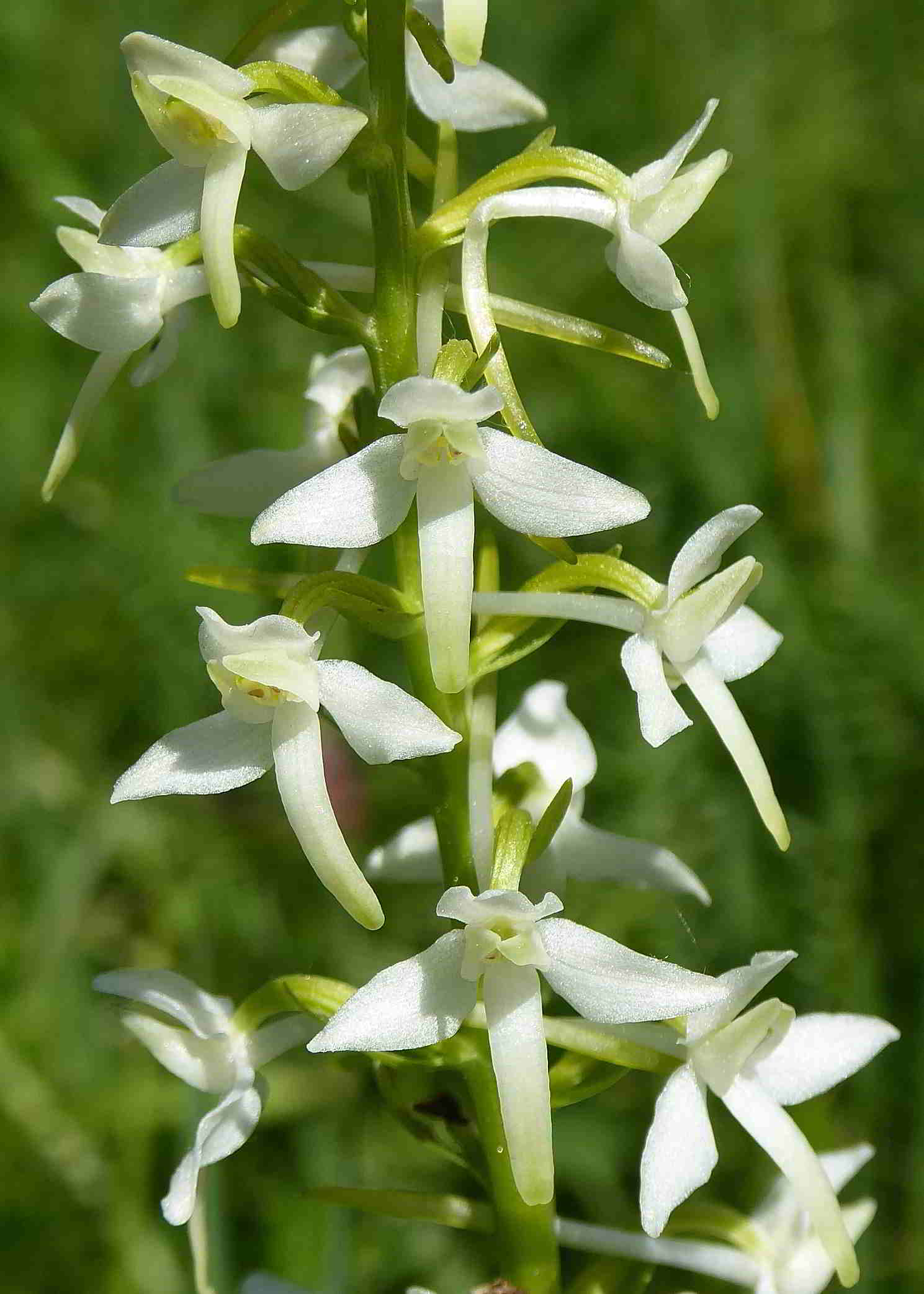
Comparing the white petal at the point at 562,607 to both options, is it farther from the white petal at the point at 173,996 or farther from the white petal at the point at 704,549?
the white petal at the point at 173,996

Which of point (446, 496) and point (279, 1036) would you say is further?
point (279, 1036)

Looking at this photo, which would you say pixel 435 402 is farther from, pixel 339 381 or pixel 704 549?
pixel 339 381

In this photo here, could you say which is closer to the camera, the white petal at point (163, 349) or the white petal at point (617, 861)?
the white petal at point (163, 349)

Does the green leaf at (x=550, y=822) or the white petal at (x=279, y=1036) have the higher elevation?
the green leaf at (x=550, y=822)

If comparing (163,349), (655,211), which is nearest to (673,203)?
(655,211)

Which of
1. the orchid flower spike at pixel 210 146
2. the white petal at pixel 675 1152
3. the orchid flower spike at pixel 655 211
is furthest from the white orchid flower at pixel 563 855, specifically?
the orchid flower spike at pixel 210 146

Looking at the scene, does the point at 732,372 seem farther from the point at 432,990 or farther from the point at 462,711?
the point at 432,990

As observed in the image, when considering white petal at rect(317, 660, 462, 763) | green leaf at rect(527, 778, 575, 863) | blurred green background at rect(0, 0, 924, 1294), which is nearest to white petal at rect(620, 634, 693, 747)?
green leaf at rect(527, 778, 575, 863)

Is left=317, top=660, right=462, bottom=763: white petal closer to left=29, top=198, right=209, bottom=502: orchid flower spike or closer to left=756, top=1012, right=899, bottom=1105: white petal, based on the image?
left=29, top=198, right=209, bottom=502: orchid flower spike
